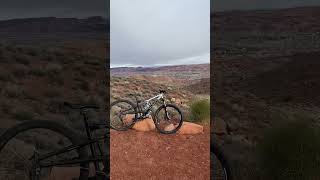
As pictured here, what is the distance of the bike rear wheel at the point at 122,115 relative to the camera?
499cm

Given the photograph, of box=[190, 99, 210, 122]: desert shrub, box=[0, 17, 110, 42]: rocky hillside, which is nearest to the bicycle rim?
box=[0, 17, 110, 42]: rocky hillside

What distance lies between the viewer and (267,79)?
14.2ft

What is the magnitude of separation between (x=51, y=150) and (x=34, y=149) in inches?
6.3

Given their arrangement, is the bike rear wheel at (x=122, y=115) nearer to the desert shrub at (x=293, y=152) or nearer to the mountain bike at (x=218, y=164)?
the mountain bike at (x=218, y=164)

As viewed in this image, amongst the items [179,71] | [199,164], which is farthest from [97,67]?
[199,164]

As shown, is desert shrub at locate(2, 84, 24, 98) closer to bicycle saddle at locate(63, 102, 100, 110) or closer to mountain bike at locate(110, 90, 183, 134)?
bicycle saddle at locate(63, 102, 100, 110)

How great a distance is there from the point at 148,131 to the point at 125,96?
458mm

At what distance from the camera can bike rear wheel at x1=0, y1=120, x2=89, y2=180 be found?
13.0 ft

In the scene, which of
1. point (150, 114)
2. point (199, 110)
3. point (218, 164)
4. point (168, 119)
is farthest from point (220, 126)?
point (150, 114)

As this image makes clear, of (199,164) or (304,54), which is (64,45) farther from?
(304,54)

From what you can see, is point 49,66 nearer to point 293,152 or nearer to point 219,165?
point 219,165

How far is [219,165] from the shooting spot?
14.6 ft

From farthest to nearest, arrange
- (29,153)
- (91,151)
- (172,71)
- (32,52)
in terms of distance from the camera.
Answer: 1. (172,71)
2. (32,52)
3. (29,153)
4. (91,151)

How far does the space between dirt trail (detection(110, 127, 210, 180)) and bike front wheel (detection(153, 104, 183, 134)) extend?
2.9 inches
